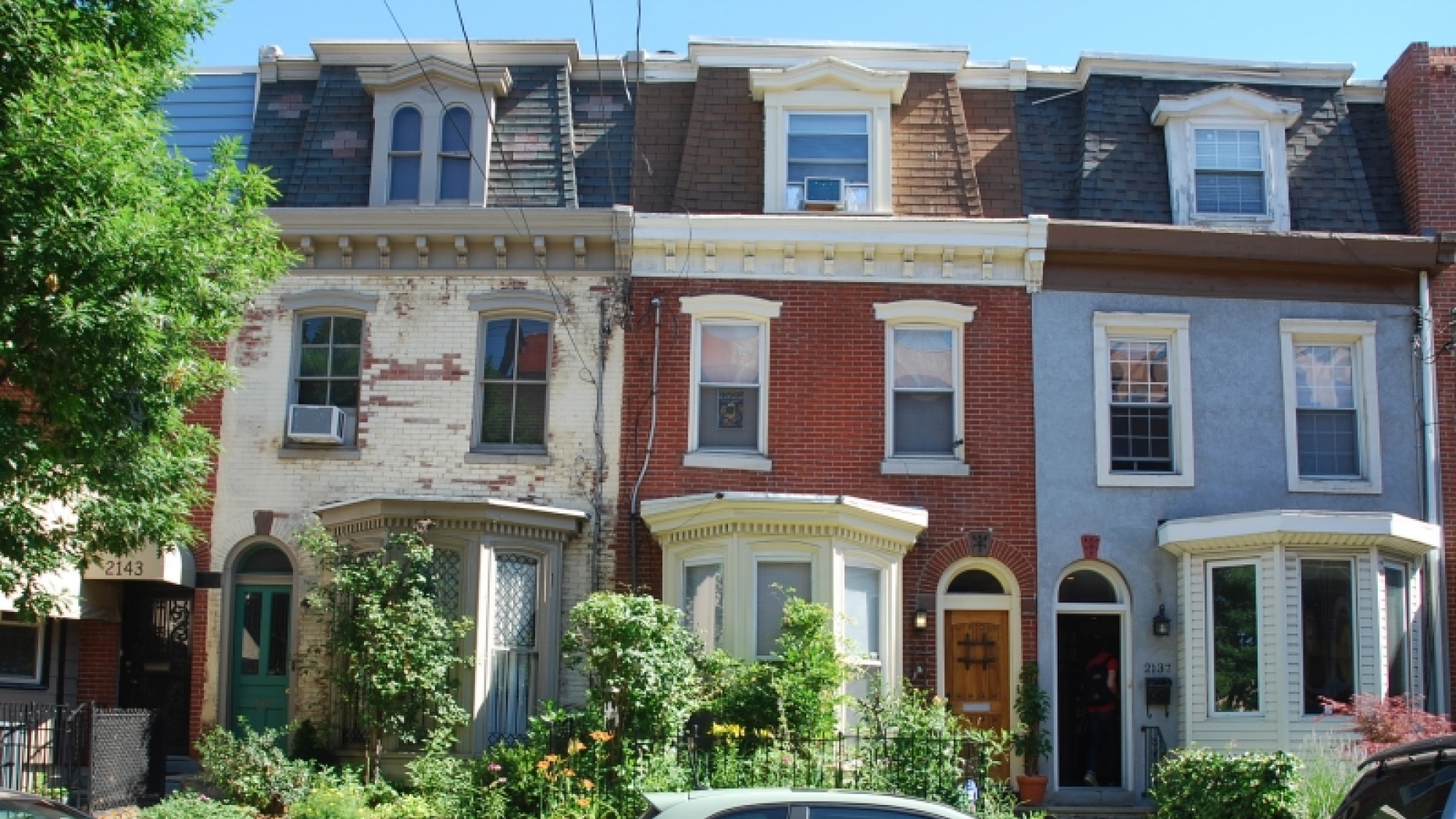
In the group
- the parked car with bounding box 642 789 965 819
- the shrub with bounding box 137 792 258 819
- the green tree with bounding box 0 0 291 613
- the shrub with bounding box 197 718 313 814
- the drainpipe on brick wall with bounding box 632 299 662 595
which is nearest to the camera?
the parked car with bounding box 642 789 965 819

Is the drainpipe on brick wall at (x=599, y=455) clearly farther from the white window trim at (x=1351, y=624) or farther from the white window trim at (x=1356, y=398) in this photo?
the white window trim at (x=1356, y=398)

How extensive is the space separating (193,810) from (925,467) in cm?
884

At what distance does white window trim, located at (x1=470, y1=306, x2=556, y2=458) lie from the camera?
17.9m

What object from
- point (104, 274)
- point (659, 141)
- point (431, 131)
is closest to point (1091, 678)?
point (659, 141)

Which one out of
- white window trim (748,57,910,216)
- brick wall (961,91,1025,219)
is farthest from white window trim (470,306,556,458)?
brick wall (961,91,1025,219)

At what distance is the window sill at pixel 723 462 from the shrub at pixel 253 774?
220 inches

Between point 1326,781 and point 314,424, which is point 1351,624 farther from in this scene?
point 314,424

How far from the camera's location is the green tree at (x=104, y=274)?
11.1 m

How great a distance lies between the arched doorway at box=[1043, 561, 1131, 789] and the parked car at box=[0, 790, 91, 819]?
11.1m

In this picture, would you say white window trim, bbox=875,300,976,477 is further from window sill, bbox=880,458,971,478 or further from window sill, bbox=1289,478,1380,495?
window sill, bbox=1289,478,1380,495

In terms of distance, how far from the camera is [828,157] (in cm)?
1872

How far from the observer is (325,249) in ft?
60.4

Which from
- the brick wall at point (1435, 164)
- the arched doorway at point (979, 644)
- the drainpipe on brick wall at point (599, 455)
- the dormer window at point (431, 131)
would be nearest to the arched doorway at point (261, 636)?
the drainpipe on brick wall at point (599, 455)

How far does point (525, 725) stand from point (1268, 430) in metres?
9.48
